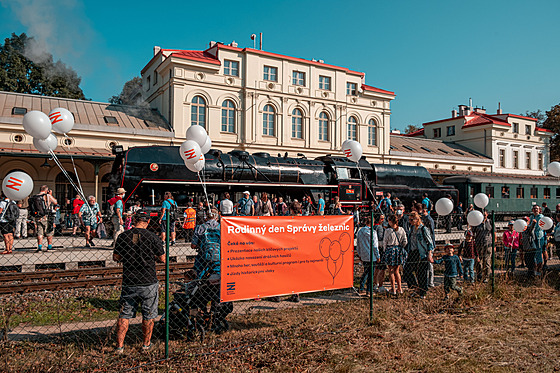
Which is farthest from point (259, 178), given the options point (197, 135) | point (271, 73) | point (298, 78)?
point (298, 78)

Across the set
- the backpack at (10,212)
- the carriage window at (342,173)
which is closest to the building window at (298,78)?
the carriage window at (342,173)

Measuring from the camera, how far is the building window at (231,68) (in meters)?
28.2

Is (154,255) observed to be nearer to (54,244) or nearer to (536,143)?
(54,244)

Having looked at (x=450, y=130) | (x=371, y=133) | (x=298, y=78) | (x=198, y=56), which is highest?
(x=198, y=56)

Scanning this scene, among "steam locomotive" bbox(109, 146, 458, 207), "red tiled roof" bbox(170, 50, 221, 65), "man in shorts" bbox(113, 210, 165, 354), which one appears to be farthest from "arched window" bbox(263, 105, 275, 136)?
"man in shorts" bbox(113, 210, 165, 354)

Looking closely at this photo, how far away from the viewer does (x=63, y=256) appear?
11.6 meters

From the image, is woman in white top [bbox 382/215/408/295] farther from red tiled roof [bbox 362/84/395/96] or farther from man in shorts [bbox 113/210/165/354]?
red tiled roof [bbox 362/84/395/96]

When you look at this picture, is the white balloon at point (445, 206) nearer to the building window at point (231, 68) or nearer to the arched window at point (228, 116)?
the arched window at point (228, 116)

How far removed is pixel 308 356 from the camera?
555 centimetres

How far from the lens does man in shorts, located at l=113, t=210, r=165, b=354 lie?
5387 mm

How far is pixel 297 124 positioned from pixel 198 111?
7841mm

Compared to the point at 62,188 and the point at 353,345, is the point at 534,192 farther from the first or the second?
the point at 62,188

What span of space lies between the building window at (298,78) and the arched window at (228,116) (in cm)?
552

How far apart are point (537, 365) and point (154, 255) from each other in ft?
17.9
